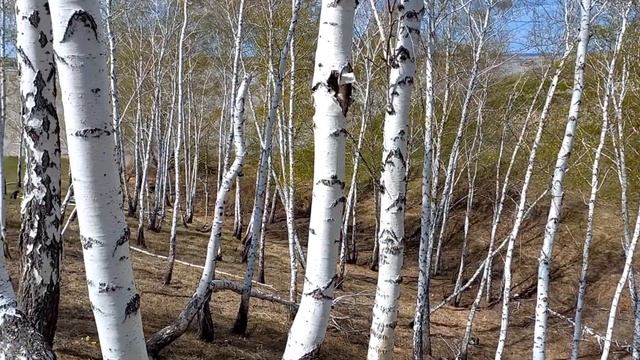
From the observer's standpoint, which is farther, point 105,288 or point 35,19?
point 35,19

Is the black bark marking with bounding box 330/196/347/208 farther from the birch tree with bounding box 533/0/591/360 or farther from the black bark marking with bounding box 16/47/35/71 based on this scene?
the birch tree with bounding box 533/0/591/360

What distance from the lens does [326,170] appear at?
2.10 metres

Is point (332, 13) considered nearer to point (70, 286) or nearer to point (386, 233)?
point (386, 233)

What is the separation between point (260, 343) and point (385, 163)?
450 cm

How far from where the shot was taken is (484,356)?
944 cm

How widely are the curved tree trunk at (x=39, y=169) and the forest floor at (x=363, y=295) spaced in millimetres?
1811

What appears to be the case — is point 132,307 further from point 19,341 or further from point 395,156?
point 395,156

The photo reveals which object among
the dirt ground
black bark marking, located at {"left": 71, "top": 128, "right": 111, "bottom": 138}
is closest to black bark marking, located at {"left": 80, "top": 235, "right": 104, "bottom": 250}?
black bark marking, located at {"left": 71, "top": 128, "right": 111, "bottom": 138}

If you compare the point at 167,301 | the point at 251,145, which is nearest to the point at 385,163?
the point at 167,301

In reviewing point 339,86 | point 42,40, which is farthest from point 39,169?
point 339,86

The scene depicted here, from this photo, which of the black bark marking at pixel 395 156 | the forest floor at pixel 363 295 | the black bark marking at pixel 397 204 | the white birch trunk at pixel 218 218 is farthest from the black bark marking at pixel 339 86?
the white birch trunk at pixel 218 218

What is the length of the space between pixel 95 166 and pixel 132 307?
0.44 meters

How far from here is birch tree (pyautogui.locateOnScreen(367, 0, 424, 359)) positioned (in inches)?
130

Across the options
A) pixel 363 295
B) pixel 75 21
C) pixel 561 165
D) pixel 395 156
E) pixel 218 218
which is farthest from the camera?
pixel 363 295
